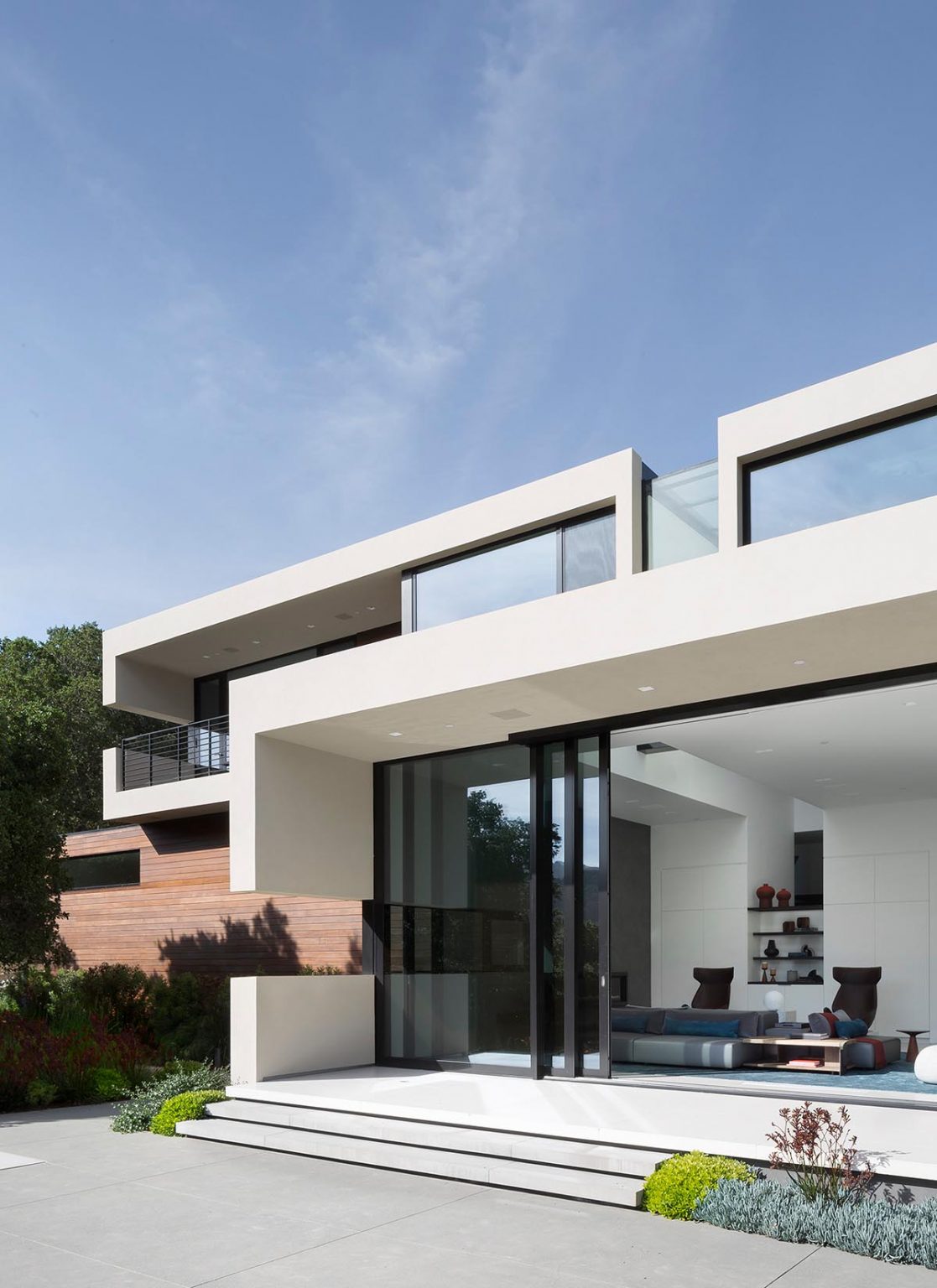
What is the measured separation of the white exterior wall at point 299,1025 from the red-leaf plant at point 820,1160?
19.1ft

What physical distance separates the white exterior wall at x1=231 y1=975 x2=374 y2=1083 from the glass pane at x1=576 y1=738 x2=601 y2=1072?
2859 millimetres

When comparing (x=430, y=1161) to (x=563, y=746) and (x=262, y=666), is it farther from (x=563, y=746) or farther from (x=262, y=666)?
(x=262, y=666)

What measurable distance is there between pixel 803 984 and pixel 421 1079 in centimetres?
892

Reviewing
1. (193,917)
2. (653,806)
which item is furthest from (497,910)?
(193,917)

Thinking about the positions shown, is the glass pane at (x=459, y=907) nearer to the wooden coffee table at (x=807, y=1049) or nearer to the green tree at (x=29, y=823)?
the wooden coffee table at (x=807, y=1049)

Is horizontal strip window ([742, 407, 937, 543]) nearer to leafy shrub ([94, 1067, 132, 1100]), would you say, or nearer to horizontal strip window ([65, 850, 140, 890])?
leafy shrub ([94, 1067, 132, 1100])

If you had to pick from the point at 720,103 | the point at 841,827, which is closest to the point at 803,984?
the point at 841,827

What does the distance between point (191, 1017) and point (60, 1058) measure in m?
2.55

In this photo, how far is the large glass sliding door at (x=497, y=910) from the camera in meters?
10.8

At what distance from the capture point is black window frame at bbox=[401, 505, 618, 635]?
1206 cm

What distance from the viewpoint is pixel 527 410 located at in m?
17.1

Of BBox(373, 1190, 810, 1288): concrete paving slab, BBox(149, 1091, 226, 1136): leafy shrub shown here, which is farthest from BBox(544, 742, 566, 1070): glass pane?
BBox(373, 1190, 810, 1288): concrete paving slab

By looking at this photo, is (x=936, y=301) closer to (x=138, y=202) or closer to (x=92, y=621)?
(x=138, y=202)

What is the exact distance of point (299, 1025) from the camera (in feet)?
38.1
